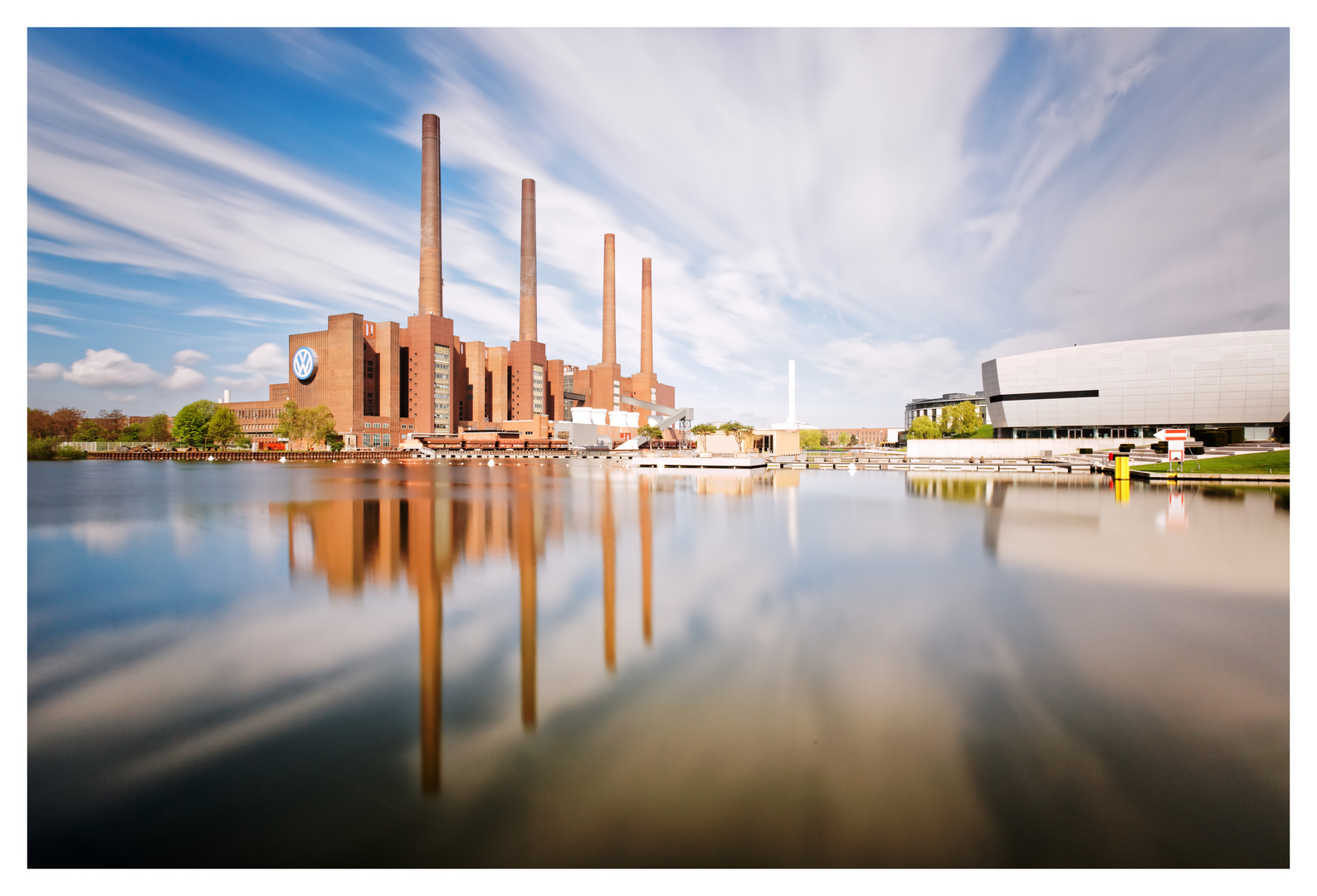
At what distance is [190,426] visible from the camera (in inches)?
3187

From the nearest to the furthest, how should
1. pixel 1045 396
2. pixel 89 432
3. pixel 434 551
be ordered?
pixel 434 551
pixel 1045 396
pixel 89 432

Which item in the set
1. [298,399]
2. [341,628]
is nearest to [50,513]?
[341,628]

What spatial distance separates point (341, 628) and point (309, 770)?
124 inches

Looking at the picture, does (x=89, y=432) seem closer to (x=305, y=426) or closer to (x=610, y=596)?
(x=305, y=426)

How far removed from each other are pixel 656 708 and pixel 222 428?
102m

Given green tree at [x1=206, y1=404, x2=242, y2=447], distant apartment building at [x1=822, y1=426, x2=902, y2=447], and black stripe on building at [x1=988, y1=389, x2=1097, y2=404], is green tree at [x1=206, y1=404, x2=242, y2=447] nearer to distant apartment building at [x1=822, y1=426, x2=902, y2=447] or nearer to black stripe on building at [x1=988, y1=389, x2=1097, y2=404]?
black stripe on building at [x1=988, y1=389, x2=1097, y2=404]

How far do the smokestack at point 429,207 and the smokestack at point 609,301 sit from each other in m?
32.7

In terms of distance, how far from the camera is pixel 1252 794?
354cm

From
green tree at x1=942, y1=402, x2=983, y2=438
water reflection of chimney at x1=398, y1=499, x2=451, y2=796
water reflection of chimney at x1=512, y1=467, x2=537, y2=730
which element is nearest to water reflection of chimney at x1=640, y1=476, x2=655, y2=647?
water reflection of chimney at x1=512, y1=467, x2=537, y2=730

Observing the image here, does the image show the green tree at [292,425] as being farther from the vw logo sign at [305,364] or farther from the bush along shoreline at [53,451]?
the bush along shoreline at [53,451]

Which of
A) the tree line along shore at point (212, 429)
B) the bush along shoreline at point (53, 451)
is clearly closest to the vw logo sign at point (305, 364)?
the tree line along shore at point (212, 429)

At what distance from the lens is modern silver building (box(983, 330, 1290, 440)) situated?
6250 centimetres

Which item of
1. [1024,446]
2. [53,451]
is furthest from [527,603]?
[53,451]
